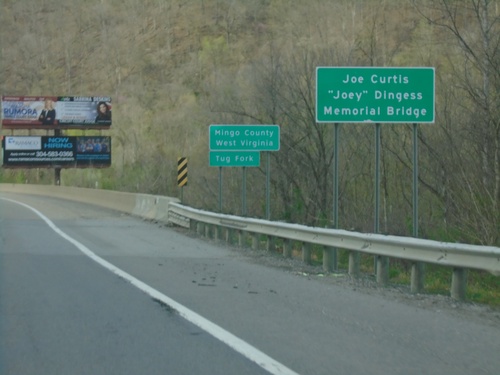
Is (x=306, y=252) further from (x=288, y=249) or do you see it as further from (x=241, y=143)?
(x=241, y=143)

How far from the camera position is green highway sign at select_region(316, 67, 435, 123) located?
1744 cm

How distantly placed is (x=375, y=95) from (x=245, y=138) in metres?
9.11

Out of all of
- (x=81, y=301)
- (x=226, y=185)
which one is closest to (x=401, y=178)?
(x=226, y=185)

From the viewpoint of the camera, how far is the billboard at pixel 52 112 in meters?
68.1

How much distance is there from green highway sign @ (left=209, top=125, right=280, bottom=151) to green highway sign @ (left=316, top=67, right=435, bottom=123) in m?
8.02

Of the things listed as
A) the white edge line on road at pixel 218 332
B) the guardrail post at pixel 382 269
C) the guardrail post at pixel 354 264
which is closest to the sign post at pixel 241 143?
the guardrail post at pixel 354 264

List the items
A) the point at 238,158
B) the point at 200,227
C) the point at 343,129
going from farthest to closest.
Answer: the point at 343,129 < the point at 238,158 < the point at 200,227

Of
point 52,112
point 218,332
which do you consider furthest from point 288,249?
point 52,112

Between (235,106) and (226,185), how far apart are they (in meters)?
5.22

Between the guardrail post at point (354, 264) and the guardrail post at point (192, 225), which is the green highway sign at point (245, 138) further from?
the guardrail post at point (354, 264)

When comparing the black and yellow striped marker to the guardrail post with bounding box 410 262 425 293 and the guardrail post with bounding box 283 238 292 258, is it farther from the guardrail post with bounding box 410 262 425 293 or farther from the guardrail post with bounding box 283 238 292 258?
the guardrail post with bounding box 410 262 425 293

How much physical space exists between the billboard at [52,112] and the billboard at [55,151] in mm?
1485

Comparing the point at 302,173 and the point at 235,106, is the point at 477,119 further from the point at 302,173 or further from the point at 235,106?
the point at 235,106

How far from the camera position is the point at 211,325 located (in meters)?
9.64
